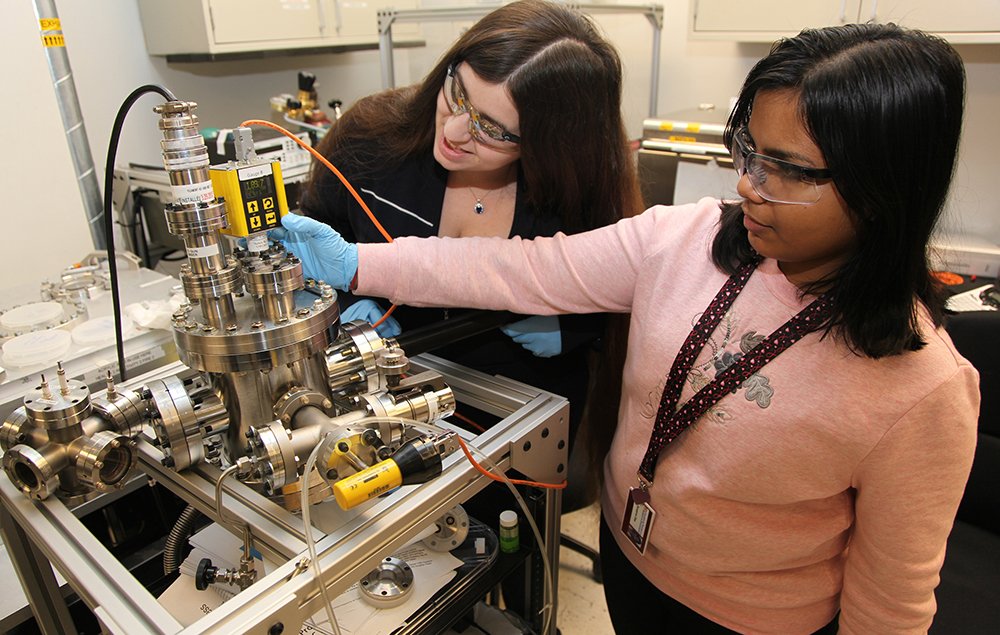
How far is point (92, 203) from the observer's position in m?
2.23

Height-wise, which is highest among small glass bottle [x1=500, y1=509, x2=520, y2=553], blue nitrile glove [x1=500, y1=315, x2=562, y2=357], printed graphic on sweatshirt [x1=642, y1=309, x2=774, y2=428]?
printed graphic on sweatshirt [x1=642, y1=309, x2=774, y2=428]

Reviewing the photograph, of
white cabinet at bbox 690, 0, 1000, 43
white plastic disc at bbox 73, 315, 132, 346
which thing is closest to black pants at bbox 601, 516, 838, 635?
white plastic disc at bbox 73, 315, 132, 346

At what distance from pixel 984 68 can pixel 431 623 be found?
9.15 feet

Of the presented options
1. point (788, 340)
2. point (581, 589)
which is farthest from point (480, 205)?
point (581, 589)

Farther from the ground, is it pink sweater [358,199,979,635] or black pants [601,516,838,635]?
pink sweater [358,199,979,635]

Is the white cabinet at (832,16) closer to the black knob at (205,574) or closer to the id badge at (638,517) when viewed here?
the id badge at (638,517)

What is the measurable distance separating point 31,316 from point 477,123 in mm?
1023

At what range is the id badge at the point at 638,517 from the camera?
946mm

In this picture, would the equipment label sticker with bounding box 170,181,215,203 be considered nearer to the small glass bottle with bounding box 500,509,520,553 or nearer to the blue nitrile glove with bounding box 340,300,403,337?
A: the blue nitrile glove with bounding box 340,300,403,337

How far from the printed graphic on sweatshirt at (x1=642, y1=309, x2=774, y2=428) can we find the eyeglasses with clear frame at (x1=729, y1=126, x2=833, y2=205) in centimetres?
19

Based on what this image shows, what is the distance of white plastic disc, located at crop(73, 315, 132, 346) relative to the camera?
1.23m

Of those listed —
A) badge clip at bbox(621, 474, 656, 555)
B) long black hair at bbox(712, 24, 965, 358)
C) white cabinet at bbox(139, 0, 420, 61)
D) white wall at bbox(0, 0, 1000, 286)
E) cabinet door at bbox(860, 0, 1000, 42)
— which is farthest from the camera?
white cabinet at bbox(139, 0, 420, 61)

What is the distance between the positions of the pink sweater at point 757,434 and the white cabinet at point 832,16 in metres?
1.58

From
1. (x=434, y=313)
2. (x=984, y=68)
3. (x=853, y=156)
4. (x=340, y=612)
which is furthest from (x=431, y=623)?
(x=984, y=68)
